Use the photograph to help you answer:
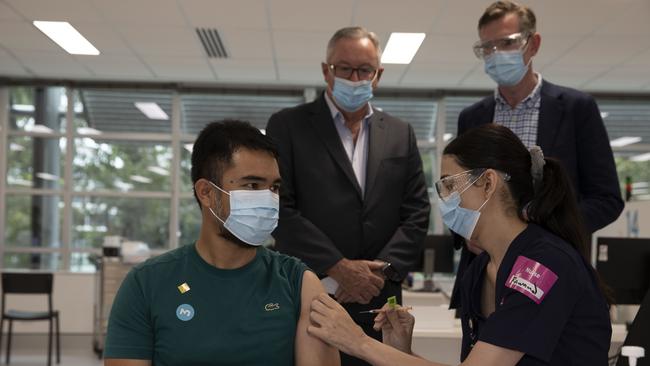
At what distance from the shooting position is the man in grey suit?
2.11 m

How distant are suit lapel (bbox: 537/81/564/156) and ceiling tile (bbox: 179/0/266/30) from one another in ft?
10.2

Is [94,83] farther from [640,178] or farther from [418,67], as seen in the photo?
[640,178]

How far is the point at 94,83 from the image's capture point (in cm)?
787

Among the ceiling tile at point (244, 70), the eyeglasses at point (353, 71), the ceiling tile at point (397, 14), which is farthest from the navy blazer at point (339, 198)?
the ceiling tile at point (244, 70)

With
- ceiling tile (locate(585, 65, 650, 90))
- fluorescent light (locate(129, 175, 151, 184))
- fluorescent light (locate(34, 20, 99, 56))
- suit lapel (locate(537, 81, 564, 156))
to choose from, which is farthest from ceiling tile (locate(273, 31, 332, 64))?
suit lapel (locate(537, 81, 564, 156))

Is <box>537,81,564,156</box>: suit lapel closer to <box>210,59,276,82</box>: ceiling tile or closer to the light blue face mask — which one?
the light blue face mask

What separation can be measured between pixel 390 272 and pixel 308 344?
2.07ft

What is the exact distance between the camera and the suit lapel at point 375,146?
2.25m

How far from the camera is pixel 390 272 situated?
2.13m

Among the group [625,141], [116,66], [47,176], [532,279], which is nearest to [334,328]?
A: [532,279]

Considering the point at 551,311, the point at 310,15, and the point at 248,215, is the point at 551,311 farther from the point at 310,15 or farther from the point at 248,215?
the point at 310,15

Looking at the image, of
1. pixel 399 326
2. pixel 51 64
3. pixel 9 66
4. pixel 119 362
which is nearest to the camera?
pixel 119 362

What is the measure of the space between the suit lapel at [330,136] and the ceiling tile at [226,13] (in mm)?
2804

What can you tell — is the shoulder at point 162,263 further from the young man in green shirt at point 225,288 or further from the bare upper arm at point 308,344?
the bare upper arm at point 308,344
